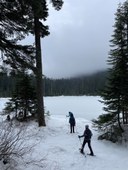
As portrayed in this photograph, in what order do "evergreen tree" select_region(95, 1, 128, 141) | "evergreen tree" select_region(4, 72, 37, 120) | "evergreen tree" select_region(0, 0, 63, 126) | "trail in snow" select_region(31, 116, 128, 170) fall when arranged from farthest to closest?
"evergreen tree" select_region(4, 72, 37, 120) → "evergreen tree" select_region(95, 1, 128, 141) → "trail in snow" select_region(31, 116, 128, 170) → "evergreen tree" select_region(0, 0, 63, 126)

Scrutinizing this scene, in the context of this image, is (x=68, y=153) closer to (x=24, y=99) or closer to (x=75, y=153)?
(x=75, y=153)

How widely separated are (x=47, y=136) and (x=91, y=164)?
5208mm

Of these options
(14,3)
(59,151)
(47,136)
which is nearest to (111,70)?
(47,136)

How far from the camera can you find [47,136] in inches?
695

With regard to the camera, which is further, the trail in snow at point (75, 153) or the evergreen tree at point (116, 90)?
the evergreen tree at point (116, 90)

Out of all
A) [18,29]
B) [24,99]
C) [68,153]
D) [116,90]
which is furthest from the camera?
[24,99]

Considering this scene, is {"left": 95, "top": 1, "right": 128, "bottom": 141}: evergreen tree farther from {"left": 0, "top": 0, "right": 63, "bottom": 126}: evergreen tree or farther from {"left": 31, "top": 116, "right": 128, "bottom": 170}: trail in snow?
{"left": 0, "top": 0, "right": 63, "bottom": 126}: evergreen tree

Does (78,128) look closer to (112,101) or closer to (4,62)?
(112,101)

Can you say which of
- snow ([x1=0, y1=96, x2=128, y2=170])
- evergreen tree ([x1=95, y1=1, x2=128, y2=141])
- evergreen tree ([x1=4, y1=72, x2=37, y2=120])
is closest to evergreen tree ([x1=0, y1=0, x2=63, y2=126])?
snow ([x1=0, y1=96, x2=128, y2=170])

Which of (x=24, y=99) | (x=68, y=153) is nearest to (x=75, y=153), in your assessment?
(x=68, y=153)

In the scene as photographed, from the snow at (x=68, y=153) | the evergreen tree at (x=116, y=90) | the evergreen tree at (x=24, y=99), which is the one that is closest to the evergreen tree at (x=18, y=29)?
the snow at (x=68, y=153)

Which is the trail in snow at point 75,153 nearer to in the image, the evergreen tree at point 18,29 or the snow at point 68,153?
the snow at point 68,153

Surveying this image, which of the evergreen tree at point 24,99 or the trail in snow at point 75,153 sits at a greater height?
the evergreen tree at point 24,99

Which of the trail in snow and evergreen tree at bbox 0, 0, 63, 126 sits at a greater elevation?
evergreen tree at bbox 0, 0, 63, 126
